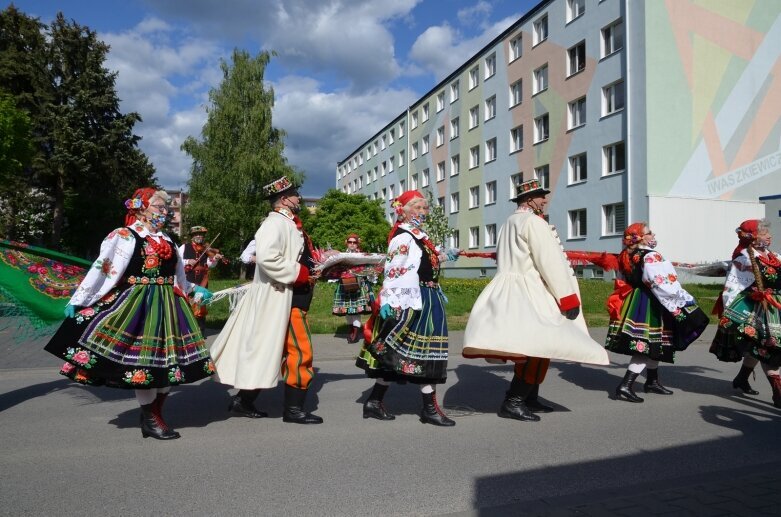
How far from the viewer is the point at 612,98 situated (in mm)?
26359

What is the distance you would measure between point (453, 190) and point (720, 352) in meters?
34.5

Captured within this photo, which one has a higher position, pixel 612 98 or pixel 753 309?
pixel 612 98

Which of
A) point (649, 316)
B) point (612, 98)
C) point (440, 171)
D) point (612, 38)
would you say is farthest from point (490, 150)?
point (649, 316)

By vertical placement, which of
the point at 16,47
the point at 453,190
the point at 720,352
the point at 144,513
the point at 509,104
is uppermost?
A: the point at 16,47

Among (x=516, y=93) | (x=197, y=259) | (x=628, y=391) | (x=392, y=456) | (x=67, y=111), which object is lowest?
(x=392, y=456)

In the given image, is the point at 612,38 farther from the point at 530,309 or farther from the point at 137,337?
the point at 137,337

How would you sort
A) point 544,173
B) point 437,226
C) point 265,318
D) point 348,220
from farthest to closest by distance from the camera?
point 348,220 < point 437,226 < point 544,173 < point 265,318

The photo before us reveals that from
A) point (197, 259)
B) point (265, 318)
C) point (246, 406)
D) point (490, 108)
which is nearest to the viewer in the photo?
point (265, 318)

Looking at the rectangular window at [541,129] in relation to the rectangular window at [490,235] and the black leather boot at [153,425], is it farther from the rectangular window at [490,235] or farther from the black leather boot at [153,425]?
the black leather boot at [153,425]

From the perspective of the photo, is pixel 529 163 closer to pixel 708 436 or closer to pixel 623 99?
pixel 623 99

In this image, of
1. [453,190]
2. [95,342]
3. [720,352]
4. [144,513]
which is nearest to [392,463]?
[144,513]

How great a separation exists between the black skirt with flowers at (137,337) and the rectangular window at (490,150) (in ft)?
107

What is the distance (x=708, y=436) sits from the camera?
16.7 feet

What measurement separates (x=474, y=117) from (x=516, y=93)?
4953 millimetres
